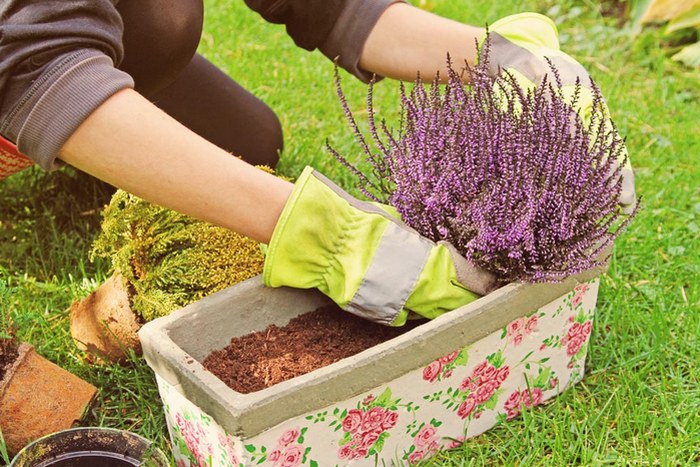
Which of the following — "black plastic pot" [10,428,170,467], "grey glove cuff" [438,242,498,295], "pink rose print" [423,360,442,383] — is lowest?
"black plastic pot" [10,428,170,467]

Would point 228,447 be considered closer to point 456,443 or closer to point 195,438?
point 195,438

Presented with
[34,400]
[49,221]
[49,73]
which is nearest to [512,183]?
[49,73]

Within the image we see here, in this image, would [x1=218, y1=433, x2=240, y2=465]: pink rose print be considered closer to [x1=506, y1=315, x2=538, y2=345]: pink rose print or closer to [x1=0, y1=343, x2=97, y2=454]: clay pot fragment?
[x1=0, y1=343, x2=97, y2=454]: clay pot fragment

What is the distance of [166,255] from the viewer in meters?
1.84

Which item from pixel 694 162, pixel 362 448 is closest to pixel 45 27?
pixel 362 448

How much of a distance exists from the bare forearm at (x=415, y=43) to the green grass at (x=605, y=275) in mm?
507

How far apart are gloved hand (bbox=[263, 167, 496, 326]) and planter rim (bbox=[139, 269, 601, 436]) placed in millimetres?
62

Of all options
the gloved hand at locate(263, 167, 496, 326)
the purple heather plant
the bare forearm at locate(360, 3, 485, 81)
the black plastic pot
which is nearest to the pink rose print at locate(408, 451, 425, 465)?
the gloved hand at locate(263, 167, 496, 326)

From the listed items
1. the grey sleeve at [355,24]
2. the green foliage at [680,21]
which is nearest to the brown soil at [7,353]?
the grey sleeve at [355,24]

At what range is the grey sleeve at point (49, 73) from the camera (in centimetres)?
150

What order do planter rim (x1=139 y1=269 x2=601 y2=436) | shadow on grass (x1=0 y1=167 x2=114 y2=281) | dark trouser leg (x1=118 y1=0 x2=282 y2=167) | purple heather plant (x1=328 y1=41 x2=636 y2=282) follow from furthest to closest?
dark trouser leg (x1=118 y1=0 x2=282 y2=167) < shadow on grass (x1=0 y1=167 x2=114 y2=281) < purple heather plant (x1=328 y1=41 x2=636 y2=282) < planter rim (x1=139 y1=269 x2=601 y2=436)

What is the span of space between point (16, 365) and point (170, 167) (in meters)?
0.45

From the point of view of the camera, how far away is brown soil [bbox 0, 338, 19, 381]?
1.66 m

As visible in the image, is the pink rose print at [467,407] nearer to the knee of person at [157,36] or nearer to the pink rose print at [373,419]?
the pink rose print at [373,419]
